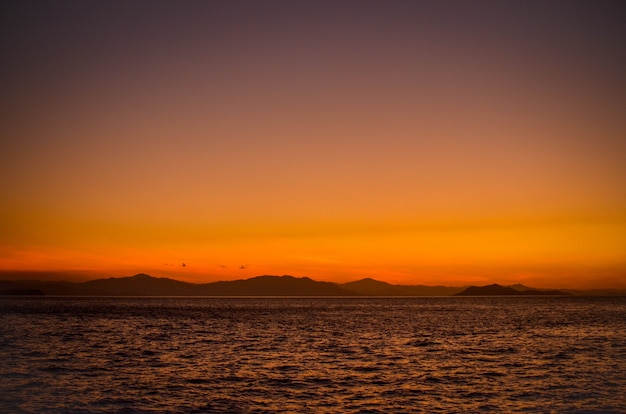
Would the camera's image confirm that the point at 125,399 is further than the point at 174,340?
No

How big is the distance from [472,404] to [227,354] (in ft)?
78.1

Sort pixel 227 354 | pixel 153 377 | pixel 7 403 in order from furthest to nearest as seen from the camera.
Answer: pixel 227 354 → pixel 153 377 → pixel 7 403

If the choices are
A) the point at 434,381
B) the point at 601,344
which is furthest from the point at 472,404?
the point at 601,344

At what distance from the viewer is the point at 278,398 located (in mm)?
27906

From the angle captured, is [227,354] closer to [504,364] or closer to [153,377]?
[153,377]

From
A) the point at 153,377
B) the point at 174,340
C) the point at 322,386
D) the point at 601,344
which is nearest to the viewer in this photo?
the point at 322,386

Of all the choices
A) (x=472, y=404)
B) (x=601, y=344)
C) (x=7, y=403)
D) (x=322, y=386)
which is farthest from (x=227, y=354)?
(x=601, y=344)

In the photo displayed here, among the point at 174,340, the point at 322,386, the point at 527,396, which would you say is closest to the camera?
the point at 527,396

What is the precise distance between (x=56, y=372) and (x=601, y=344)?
47.3m

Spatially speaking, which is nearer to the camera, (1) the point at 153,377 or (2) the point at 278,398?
(2) the point at 278,398

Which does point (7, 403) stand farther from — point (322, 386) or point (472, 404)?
point (472, 404)

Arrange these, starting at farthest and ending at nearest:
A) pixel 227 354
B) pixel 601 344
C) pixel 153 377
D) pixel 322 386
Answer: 1. pixel 601 344
2. pixel 227 354
3. pixel 153 377
4. pixel 322 386

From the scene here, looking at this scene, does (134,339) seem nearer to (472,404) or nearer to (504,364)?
(504,364)

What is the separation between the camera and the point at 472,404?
2658 cm
